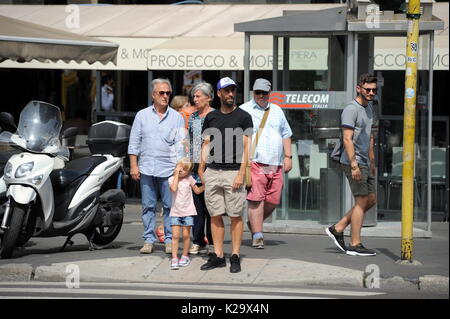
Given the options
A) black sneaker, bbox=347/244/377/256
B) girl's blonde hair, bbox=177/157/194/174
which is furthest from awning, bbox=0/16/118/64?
black sneaker, bbox=347/244/377/256

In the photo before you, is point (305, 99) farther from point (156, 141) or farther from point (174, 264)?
point (174, 264)

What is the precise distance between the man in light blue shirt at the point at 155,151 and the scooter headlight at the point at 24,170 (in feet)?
3.48

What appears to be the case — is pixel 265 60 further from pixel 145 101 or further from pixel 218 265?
pixel 145 101

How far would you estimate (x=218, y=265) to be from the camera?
980 cm

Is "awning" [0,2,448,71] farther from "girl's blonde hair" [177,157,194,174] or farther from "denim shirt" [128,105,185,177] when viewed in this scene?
"girl's blonde hair" [177,157,194,174]

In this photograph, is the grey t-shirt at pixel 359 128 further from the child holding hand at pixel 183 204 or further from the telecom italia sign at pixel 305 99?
the telecom italia sign at pixel 305 99

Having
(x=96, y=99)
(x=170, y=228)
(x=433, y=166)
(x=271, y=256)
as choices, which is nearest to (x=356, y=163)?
(x=271, y=256)

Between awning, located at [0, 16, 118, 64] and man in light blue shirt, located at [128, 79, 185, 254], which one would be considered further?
awning, located at [0, 16, 118, 64]

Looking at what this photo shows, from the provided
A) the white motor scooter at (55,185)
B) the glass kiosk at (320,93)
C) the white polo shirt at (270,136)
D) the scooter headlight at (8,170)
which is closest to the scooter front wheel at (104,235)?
the white motor scooter at (55,185)

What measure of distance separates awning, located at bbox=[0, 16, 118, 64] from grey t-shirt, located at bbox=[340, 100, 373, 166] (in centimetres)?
439

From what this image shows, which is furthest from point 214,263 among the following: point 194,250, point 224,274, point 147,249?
point 147,249

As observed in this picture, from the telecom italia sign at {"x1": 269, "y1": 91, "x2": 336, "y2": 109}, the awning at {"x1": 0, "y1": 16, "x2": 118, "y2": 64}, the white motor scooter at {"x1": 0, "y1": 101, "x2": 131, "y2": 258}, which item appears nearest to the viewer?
the white motor scooter at {"x1": 0, "y1": 101, "x2": 131, "y2": 258}

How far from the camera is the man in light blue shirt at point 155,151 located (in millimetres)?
10750

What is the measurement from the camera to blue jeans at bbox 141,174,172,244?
10773mm
